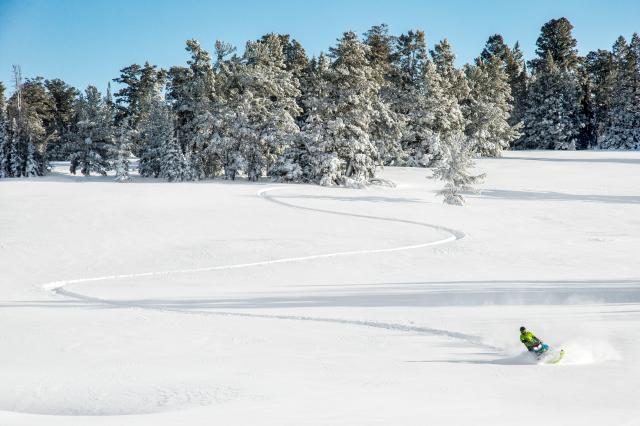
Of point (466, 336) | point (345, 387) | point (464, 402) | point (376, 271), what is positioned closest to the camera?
point (464, 402)

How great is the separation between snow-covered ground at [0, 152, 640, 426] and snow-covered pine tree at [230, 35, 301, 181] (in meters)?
18.1

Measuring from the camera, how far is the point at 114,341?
1024cm

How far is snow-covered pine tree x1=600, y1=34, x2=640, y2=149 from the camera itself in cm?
7262

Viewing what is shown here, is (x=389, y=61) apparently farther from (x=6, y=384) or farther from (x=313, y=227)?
(x=6, y=384)

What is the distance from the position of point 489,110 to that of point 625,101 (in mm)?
21725

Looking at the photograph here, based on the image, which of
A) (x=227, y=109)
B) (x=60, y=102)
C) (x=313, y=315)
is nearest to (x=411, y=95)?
(x=227, y=109)

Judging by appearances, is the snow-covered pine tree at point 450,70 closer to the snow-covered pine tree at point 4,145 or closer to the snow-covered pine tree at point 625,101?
the snow-covered pine tree at point 625,101

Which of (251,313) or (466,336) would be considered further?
(251,313)

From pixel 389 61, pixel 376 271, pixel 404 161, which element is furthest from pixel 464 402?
pixel 389 61

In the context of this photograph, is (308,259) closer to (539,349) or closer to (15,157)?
(539,349)

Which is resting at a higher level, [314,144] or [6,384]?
[314,144]

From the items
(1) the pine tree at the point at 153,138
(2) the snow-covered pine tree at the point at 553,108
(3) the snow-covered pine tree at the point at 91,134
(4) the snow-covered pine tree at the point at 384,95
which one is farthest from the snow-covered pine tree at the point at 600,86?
(3) the snow-covered pine tree at the point at 91,134

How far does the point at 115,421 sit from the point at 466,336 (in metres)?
6.05

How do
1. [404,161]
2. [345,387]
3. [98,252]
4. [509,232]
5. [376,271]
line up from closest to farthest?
1. [345,387]
2. [376,271]
3. [98,252]
4. [509,232]
5. [404,161]
